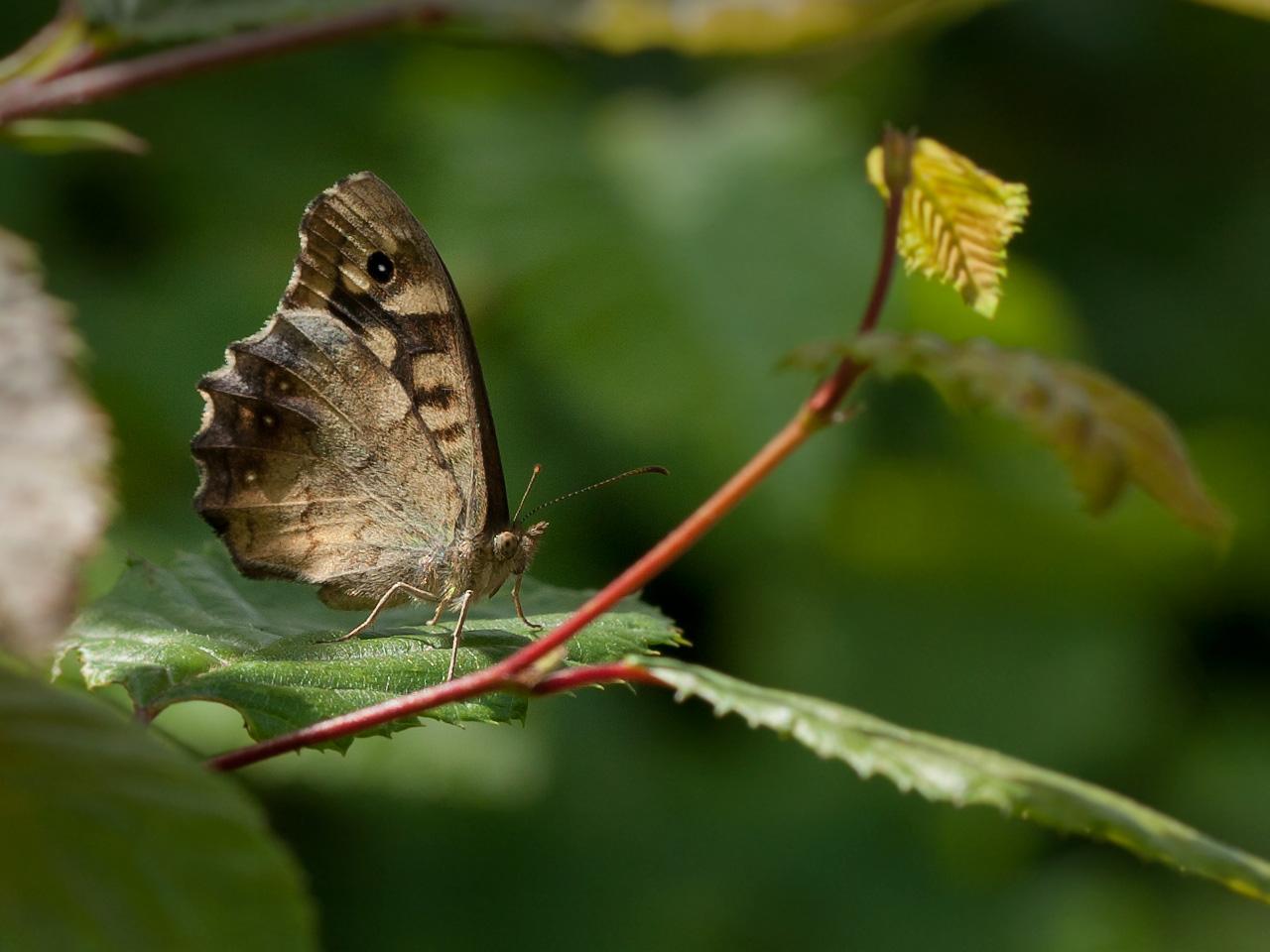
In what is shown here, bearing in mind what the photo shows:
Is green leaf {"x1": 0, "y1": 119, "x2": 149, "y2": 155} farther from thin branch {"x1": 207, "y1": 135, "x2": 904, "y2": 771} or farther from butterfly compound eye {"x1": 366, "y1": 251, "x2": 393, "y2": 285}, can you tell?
thin branch {"x1": 207, "y1": 135, "x2": 904, "y2": 771}

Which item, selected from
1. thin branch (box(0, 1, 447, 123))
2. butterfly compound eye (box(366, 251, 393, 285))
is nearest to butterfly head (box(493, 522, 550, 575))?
butterfly compound eye (box(366, 251, 393, 285))

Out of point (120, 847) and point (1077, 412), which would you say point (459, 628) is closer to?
point (120, 847)

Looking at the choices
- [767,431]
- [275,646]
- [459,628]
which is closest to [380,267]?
[459,628]

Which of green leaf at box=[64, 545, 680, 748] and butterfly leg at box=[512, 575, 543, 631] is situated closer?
green leaf at box=[64, 545, 680, 748]

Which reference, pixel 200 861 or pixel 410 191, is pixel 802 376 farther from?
pixel 200 861

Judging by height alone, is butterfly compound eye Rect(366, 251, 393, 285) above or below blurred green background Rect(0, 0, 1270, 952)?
above

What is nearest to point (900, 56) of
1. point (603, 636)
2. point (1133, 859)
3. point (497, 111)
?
point (497, 111)

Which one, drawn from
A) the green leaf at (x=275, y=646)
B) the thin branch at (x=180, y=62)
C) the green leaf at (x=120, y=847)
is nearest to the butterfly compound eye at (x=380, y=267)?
the thin branch at (x=180, y=62)
